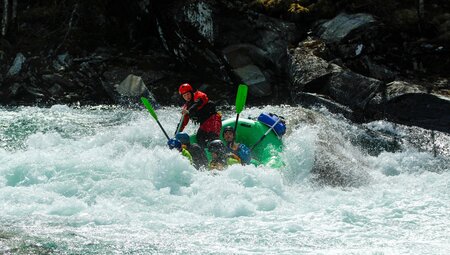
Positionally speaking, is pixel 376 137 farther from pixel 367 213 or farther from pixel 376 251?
pixel 376 251

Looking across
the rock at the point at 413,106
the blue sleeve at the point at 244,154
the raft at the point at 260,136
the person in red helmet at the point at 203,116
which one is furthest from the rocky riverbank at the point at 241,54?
the blue sleeve at the point at 244,154

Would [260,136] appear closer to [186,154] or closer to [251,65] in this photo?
[186,154]

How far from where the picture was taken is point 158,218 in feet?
24.0

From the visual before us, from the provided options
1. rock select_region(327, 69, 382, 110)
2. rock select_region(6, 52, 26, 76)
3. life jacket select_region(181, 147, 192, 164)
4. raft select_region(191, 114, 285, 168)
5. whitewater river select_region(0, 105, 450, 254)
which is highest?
rock select_region(327, 69, 382, 110)

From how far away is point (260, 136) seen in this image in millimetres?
10742

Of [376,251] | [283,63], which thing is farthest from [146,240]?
[283,63]

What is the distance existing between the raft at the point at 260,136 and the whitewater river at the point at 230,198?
0.28 meters

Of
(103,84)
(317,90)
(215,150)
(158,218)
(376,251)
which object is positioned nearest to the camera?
(376,251)

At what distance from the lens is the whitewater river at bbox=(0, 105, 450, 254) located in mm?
6473

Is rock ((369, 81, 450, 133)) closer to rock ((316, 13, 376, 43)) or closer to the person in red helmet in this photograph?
rock ((316, 13, 376, 43))

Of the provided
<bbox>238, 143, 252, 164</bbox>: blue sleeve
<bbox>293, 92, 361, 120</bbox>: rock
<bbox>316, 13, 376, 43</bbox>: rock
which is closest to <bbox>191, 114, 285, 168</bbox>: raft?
<bbox>238, 143, 252, 164</bbox>: blue sleeve

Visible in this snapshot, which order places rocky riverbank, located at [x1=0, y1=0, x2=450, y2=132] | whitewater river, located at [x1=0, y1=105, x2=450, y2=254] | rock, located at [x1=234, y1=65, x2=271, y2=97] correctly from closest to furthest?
whitewater river, located at [x1=0, y1=105, x2=450, y2=254] < rocky riverbank, located at [x1=0, y1=0, x2=450, y2=132] < rock, located at [x1=234, y1=65, x2=271, y2=97]

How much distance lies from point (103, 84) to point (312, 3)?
6.74 m

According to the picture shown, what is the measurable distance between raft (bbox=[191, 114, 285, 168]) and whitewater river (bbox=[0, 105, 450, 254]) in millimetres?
279
